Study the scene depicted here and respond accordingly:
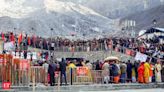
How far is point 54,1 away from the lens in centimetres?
14925

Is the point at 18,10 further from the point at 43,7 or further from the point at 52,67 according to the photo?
the point at 52,67

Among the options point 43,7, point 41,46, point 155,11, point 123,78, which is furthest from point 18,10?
point 123,78

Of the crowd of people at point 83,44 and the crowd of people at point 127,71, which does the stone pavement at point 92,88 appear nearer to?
the crowd of people at point 127,71

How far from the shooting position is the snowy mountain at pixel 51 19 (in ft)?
379

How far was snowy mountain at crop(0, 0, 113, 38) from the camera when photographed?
115438 mm

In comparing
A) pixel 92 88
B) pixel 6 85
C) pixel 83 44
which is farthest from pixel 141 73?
pixel 83 44

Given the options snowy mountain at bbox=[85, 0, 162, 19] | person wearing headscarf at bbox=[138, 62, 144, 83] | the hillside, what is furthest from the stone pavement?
snowy mountain at bbox=[85, 0, 162, 19]

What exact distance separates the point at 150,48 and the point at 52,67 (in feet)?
67.0

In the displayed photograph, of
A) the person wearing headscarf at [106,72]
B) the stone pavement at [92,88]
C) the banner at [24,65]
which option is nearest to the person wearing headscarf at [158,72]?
the stone pavement at [92,88]

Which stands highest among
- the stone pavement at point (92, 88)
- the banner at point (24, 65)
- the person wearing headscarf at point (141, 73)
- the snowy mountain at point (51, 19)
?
the snowy mountain at point (51, 19)

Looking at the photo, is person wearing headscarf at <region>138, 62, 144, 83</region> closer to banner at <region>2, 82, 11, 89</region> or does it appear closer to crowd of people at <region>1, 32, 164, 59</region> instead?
banner at <region>2, 82, 11, 89</region>

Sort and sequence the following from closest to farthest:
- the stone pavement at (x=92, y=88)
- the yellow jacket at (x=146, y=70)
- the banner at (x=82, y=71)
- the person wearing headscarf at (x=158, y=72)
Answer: the stone pavement at (x=92, y=88)
the banner at (x=82, y=71)
the yellow jacket at (x=146, y=70)
the person wearing headscarf at (x=158, y=72)

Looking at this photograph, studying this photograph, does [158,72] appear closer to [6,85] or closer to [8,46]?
[6,85]

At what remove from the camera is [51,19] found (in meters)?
127
